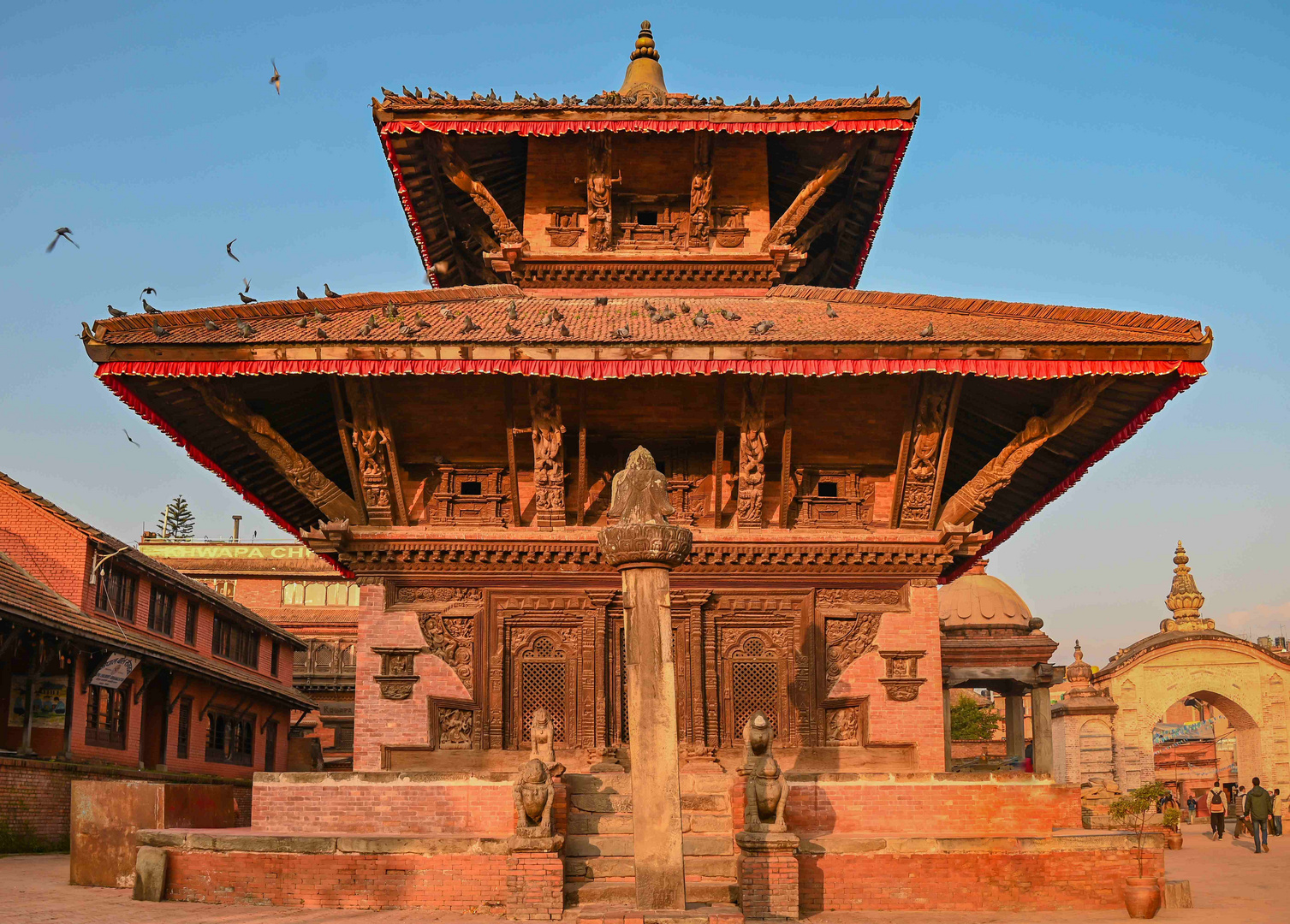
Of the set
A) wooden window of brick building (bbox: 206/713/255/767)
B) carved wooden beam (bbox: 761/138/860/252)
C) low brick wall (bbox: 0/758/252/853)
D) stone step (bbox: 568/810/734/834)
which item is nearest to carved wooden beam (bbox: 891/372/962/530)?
carved wooden beam (bbox: 761/138/860/252)

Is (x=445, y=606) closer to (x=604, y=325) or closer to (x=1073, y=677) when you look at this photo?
(x=604, y=325)

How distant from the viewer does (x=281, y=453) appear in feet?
56.3

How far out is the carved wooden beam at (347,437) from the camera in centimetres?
1694

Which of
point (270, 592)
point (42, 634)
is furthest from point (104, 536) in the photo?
point (270, 592)

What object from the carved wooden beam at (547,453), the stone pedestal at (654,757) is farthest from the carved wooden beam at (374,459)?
the stone pedestal at (654,757)

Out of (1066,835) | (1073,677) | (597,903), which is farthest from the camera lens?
(1073,677)

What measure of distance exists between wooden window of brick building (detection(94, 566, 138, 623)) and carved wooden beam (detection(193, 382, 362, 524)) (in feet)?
50.8

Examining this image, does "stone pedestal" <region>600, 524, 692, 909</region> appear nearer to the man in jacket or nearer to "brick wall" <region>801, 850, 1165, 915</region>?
"brick wall" <region>801, 850, 1165, 915</region>

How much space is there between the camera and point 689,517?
1792 centimetres

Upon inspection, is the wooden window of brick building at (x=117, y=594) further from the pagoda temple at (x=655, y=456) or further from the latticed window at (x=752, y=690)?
the latticed window at (x=752, y=690)

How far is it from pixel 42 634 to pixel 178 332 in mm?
12551

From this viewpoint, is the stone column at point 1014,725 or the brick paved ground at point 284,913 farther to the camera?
the stone column at point 1014,725

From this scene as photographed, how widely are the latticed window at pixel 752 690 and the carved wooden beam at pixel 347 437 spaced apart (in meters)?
5.77

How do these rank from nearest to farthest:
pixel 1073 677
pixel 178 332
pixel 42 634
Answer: pixel 178 332 → pixel 42 634 → pixel 1073 677
